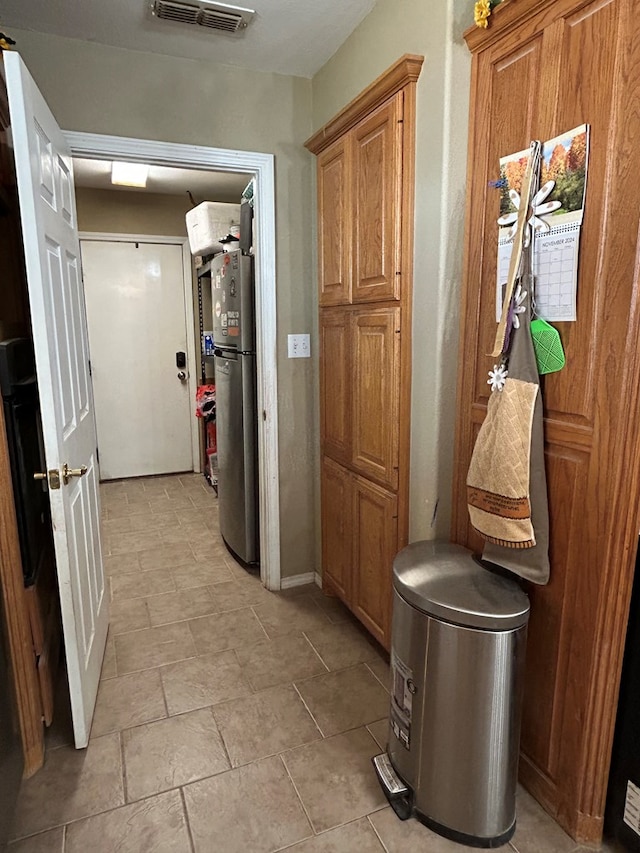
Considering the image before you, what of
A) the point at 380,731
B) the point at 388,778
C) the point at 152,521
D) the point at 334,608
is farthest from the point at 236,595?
the point at 388,778

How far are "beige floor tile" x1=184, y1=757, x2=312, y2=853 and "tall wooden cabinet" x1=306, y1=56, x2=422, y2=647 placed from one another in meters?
0.66

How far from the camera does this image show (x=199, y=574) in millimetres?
2980

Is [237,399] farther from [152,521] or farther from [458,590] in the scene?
[458,590]

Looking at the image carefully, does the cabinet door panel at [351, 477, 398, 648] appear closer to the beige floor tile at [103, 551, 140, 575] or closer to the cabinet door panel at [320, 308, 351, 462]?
the cabinet door panel at [320, 308, 351, 462]

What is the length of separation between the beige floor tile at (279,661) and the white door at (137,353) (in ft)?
9.28

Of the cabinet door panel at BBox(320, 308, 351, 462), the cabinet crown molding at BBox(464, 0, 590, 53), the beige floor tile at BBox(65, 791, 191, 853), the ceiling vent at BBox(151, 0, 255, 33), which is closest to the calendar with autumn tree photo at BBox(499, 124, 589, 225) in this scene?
the cabinet crown molding at BBox(464, 0, 590, 53)

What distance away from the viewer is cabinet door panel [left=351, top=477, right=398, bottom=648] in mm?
2025

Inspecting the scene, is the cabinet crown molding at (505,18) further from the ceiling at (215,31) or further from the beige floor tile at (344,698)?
the beige floor tile at (344,698)

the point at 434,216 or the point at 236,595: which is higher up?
the point at 434,216

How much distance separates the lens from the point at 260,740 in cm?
180

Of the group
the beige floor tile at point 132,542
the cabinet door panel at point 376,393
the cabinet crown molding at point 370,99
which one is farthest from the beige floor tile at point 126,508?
the cabinet crown molding at point 370,99

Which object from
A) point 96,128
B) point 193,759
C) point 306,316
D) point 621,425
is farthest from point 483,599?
point 96,128

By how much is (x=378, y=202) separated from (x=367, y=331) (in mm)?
461

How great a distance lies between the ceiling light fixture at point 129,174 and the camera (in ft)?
11.7
